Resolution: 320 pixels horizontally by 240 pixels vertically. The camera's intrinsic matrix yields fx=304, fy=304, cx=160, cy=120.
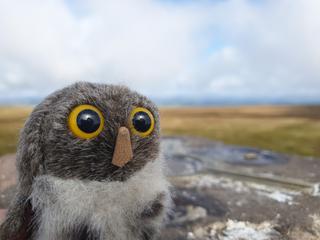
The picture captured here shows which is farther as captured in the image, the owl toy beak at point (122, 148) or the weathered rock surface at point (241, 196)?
the weathered rock surface at point (241, 196)

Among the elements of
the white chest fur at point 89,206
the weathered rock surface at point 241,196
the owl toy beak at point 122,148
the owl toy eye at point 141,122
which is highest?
the owl toy eye at point 141,122

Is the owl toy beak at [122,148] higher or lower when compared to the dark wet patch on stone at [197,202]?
higher

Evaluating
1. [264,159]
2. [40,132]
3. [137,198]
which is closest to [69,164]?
[40,132]

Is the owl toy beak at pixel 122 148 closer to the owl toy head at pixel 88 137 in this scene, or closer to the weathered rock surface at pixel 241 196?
the owl toy head at pixel 88 137

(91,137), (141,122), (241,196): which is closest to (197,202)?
(241,196)

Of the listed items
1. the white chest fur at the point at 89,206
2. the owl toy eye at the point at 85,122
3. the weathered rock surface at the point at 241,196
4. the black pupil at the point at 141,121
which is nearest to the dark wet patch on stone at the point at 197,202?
the weathered rock surface at the point at 241,196

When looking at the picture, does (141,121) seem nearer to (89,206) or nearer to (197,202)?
(89,206)

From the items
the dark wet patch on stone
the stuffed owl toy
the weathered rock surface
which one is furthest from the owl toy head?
the dark wet patch on stone

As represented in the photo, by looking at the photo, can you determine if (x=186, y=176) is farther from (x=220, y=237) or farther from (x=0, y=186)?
(x=0, y=186)
